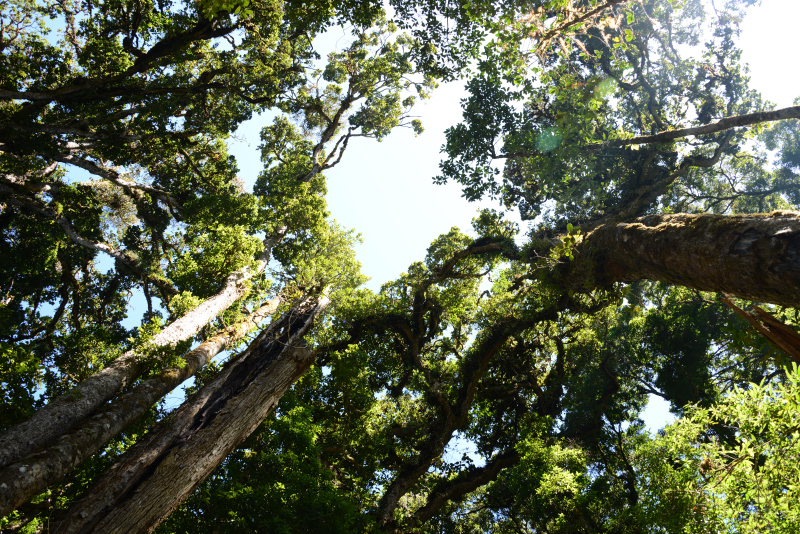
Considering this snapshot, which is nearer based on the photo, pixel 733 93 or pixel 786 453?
pixel 786 453

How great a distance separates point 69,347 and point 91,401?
4486 millimetres

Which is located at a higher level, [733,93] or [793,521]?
[733,93]

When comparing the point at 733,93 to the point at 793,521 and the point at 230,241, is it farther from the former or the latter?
the point at 230,241

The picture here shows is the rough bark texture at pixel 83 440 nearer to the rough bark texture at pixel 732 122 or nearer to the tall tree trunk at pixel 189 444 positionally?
the tall tree trunk at pixel 189 444

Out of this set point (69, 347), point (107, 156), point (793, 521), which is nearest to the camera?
point (793, 521)

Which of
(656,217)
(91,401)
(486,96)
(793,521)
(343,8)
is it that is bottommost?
(91,401)

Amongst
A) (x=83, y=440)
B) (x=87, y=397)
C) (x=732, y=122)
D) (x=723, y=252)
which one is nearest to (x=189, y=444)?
(x=83, y=440)

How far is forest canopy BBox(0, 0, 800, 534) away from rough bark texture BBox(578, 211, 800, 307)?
0.09 feet

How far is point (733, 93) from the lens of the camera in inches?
465

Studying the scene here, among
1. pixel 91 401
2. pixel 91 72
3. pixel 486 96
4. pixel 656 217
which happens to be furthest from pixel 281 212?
pixel 656 217

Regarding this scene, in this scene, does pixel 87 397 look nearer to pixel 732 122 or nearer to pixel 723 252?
pixel 723 252

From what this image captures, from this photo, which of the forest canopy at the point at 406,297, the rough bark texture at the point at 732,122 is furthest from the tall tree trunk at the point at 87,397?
the rough bark texture at the point at 732,122

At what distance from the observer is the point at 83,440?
5840mm

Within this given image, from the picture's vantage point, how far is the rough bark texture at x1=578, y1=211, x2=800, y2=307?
9.92 feet
